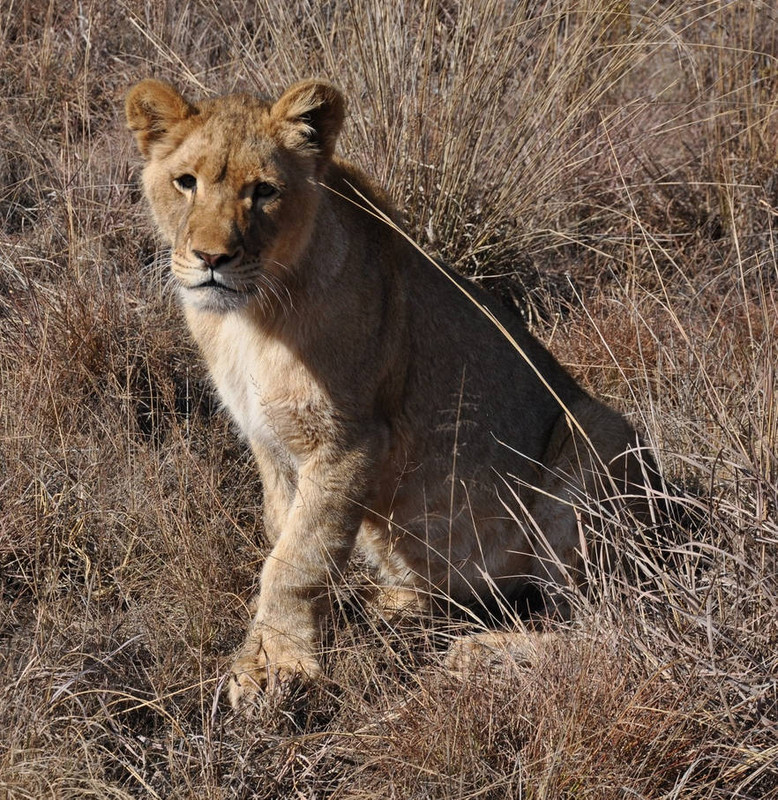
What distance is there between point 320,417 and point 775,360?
142 cm

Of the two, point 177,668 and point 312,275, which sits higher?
point 312,275

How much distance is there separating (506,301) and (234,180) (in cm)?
265

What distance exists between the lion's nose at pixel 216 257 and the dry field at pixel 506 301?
1088mm

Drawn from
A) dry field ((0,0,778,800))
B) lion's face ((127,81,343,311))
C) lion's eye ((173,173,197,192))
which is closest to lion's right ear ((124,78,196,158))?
lion's face ((127,81,343,311))

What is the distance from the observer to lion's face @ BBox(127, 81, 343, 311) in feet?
10.6

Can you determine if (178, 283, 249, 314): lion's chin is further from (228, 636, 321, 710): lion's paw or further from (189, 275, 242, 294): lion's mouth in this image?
(228, 636, 321, 710): lion's paw

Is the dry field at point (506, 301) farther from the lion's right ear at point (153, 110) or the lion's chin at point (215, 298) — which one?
the lion's right ear at point (153, 110)

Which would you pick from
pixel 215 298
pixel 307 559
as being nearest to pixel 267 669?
pixel 307 559

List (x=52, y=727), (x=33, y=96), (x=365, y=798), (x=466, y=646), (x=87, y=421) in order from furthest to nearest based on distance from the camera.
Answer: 1. (x=33, y=96)
2. (x=87, y=421)
3. (x=466, y=646)
4. (x=52, y=727)
5. (x=365, y=798)

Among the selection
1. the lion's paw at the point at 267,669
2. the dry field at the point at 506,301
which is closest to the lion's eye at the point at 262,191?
the dry field at the point at 506,301

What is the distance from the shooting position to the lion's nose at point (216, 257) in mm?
3180

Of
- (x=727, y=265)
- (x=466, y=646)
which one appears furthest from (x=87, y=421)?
(x=727, y=265)

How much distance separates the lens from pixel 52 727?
3092mm

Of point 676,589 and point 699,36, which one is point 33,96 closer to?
point 699,36
